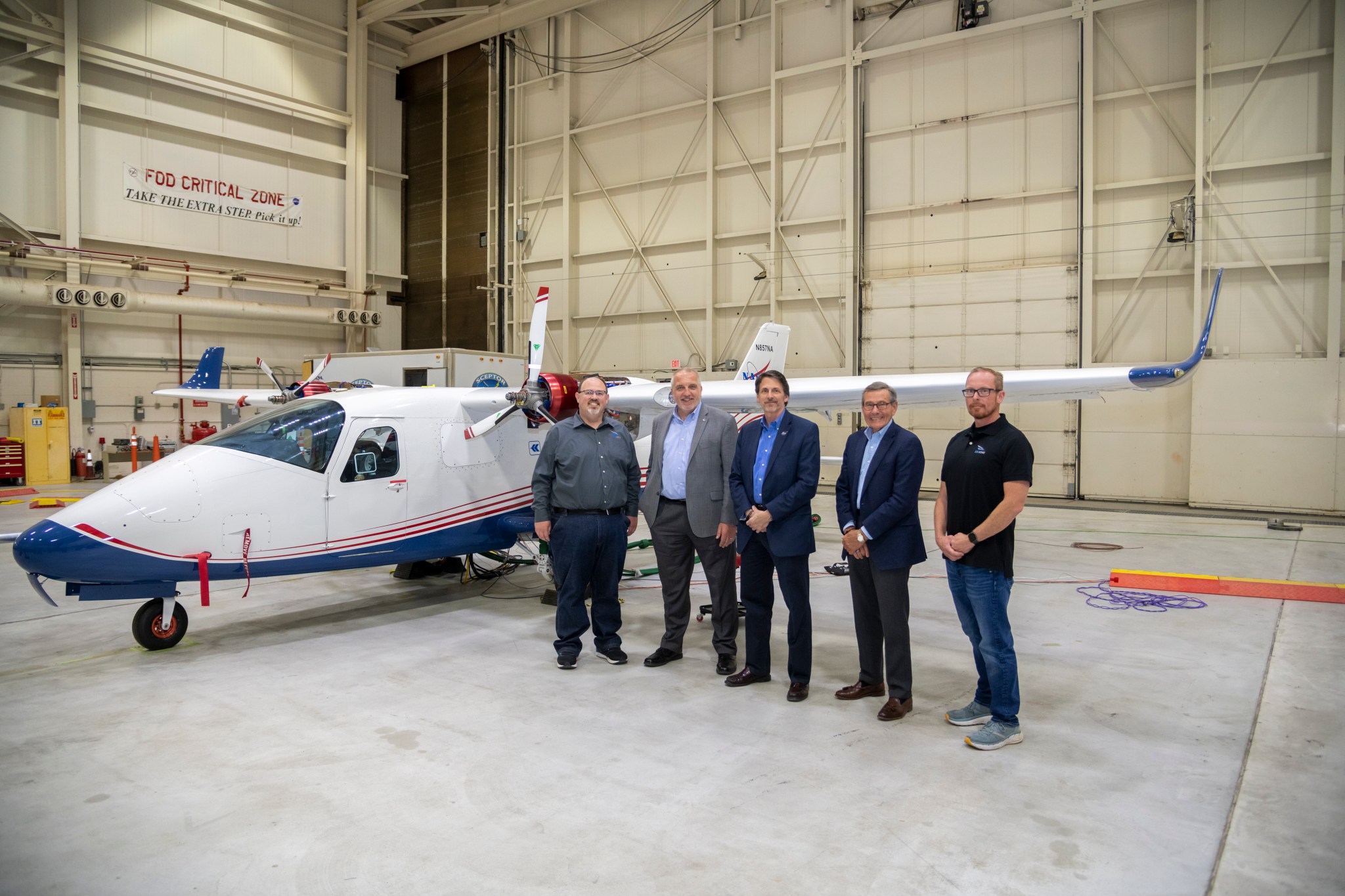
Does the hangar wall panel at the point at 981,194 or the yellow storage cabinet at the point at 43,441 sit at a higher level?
the hangar wall panel at the point at 981,194

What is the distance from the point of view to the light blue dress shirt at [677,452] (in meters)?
5.53

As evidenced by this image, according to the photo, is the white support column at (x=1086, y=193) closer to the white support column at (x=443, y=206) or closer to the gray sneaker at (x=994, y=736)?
the gray sneaker at (x=994, y=736)

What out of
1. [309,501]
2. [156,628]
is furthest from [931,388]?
[156,628]

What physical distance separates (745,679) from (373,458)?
3.67 m

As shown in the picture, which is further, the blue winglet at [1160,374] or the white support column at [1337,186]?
the white support column at [1337,186]

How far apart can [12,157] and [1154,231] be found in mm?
23943

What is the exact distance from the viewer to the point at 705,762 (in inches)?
160

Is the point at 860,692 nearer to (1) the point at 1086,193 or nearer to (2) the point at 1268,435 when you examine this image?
(2) the point at 1268,435

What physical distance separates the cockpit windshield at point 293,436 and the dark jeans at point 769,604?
3635 mm

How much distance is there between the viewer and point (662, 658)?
18.7ft

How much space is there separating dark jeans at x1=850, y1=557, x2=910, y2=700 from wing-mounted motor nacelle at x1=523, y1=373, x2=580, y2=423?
3.30 m

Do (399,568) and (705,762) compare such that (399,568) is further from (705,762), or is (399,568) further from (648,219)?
(648,219)

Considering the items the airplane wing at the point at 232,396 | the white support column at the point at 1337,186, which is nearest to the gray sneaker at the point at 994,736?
the white support column at the point at 1337,186

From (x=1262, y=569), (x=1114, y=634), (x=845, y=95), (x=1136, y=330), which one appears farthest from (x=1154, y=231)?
(x=1114, y=634)
